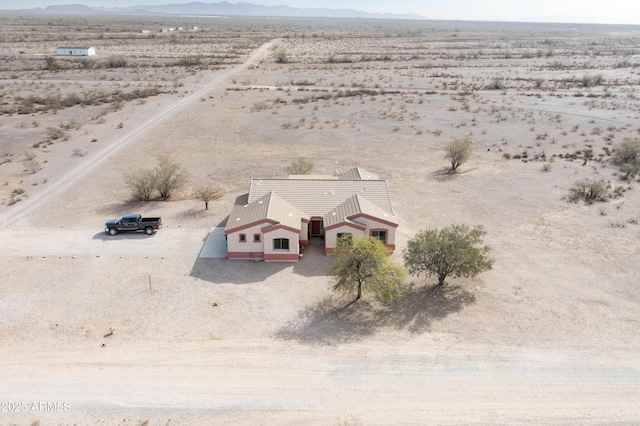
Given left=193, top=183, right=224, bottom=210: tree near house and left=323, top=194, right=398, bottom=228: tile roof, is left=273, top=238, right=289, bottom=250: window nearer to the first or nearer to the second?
left=323, top=194, right=398, bottom=228: tile roof

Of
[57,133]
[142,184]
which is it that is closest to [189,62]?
[57,133]

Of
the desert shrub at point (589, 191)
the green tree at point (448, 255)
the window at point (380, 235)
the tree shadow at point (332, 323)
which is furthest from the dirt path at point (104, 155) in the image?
the desert shrub at point (589, 191)

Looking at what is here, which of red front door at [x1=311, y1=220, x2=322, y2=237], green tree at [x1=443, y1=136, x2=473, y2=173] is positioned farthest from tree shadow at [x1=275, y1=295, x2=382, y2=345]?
green tree at [x1=443, y1=136, x2=473, y2=173]

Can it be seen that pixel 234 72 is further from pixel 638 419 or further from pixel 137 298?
pixel 638 419

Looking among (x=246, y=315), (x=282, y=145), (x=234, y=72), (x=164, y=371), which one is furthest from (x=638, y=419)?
(x=234, y=72)

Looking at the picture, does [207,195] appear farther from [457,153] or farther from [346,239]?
[457,153]

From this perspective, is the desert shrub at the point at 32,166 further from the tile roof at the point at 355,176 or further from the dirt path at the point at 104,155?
the tile roof at the point at 355,176
